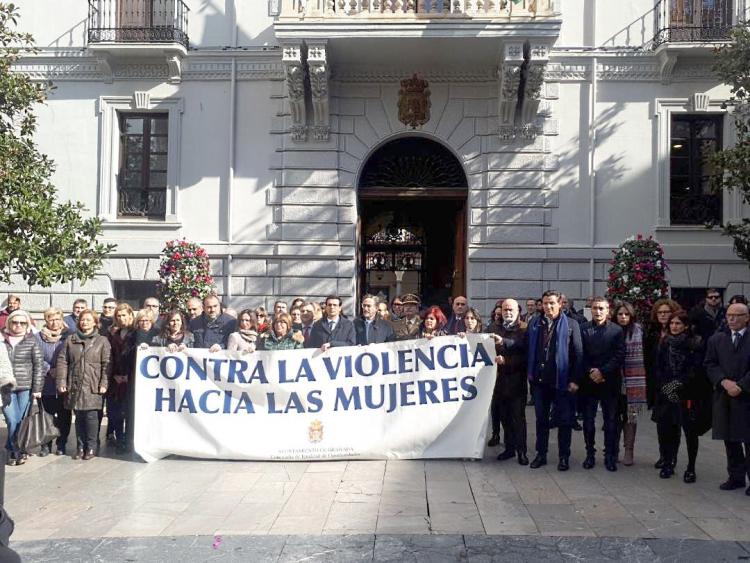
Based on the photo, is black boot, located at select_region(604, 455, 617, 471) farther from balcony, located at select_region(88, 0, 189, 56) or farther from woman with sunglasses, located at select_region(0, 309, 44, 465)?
balcony, located at select_region(88, 0, 189, 56)

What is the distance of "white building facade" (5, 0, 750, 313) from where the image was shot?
1673 cm

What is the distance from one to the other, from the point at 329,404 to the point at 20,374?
Answer: 362 centimetres

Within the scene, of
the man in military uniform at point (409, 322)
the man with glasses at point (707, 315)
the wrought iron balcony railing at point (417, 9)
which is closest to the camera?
the man in military uniform at point (409, 322)

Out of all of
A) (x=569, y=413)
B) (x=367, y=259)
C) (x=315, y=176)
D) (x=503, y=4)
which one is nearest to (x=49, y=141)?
(x=315, y=176)

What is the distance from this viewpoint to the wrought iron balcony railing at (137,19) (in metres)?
17.0

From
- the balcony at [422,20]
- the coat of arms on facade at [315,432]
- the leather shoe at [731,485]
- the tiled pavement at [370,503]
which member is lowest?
the tiled pavement at [370,503]

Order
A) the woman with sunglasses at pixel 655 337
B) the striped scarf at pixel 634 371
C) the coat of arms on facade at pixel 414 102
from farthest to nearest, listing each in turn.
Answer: the coat of arms on facade at pixel 414 102 → the striped scarf at pixel 634 371 → the woman with sunglasses at pixel 655 337

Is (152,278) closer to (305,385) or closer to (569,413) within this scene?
(305,385)

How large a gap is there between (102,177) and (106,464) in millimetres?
9338

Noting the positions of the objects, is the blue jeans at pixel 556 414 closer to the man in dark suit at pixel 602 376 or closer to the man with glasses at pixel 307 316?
the man in dark suit at pixel 602 376

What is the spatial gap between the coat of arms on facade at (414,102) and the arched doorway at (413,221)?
21.4 inches

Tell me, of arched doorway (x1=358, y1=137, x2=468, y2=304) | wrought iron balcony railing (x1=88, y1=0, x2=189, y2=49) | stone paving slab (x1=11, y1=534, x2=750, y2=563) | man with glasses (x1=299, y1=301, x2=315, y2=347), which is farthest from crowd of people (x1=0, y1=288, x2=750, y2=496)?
wrought iron balcony railing (x1=88, y1=0, x2=189, y2=49)

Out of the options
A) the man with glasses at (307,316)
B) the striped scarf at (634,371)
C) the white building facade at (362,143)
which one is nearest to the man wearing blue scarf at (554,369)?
the striped scarf at (634,371)

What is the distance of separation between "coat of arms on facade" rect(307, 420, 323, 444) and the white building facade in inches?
301
